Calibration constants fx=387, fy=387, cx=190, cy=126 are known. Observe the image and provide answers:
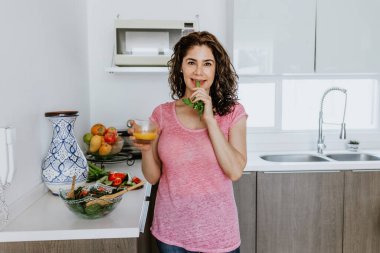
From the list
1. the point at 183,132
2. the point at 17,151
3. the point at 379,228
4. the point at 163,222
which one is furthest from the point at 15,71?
the point at 379,228

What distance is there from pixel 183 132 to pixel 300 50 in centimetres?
159

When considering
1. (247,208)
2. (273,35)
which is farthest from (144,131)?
(273,35)

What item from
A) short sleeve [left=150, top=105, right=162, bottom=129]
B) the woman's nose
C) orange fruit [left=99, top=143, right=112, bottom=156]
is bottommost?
orange fruit [left=99, top=143, right=112, bottom=156]

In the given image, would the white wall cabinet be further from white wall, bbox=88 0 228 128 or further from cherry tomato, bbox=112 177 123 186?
cherry tomato, bbox=112 177 123 186

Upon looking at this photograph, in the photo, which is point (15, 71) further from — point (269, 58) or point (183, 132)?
point (269, 58)

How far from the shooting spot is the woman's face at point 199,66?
1.48 meters

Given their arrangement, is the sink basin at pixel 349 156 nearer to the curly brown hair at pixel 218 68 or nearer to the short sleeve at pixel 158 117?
the curly brown hair at pixel 218 68

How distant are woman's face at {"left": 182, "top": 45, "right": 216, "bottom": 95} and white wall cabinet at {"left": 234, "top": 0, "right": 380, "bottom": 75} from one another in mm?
1287

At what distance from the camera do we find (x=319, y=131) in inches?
120

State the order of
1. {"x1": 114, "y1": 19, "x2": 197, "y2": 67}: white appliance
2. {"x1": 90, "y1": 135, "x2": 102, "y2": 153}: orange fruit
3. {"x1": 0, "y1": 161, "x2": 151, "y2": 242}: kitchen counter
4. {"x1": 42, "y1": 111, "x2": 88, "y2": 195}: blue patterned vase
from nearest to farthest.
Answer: {"x1": 0, "y1": 161, "x2": 151, "y2": 242}: kitchen counter, {"x1": 42, "y1": 111, "x2": 88, "y2": 195}: blue patterned vase, {"x1": 90, "y1": 135, "x2": 102, "y2": 153}: orange fruit, {"x1": 114, "y1": 19, "x2": 197, "y2": 67}: white appliance

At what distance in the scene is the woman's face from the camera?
4.85 ft

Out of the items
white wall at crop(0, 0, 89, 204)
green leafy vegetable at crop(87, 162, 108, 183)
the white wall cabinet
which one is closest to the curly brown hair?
white wall at crop(0, 0, 89, 204)

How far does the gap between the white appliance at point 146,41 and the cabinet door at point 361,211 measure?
148 cm

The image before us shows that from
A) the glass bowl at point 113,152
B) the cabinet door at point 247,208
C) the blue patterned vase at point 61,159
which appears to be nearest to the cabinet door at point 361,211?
the cabinet door at point 247,208
